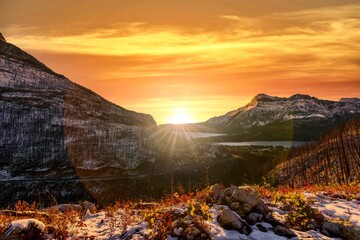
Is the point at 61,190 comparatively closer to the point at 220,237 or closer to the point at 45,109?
the point at 45,109

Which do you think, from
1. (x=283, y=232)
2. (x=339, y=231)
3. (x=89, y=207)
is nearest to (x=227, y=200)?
(x=283, y=232)

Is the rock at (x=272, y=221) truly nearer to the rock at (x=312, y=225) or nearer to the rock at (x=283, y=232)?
the rock at (x=283, y=232)

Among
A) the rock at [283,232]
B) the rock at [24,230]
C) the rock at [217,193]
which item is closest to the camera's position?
the rock at [24,230]

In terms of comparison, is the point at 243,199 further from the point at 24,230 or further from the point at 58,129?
the point at 58,129

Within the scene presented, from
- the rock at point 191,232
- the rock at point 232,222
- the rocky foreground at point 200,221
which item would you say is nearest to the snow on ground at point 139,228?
the rocky foreground at point 200,221

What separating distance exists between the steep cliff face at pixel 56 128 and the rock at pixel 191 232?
123 m

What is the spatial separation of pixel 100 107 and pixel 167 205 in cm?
17480

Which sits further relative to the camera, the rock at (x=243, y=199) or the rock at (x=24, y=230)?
the rock at (x=243, y=199)

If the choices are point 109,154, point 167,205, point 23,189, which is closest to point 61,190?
point 23,189

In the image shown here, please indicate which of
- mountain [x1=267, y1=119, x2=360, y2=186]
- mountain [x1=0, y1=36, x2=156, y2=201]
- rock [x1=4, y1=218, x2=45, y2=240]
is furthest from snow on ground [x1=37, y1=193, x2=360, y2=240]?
mountain [x1=0, y1=36, x2=156, y2=201]

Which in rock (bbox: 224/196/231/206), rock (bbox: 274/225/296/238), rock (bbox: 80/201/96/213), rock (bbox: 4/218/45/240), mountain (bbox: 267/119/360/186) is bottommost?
→ mountain (bbox: 267/119/360/186)

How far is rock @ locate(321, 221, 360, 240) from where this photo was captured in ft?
47.8

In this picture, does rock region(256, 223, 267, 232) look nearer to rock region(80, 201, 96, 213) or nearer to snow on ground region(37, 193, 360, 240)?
snow on ground region(37, 193, 360, 240)

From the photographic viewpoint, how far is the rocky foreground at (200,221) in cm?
1334
